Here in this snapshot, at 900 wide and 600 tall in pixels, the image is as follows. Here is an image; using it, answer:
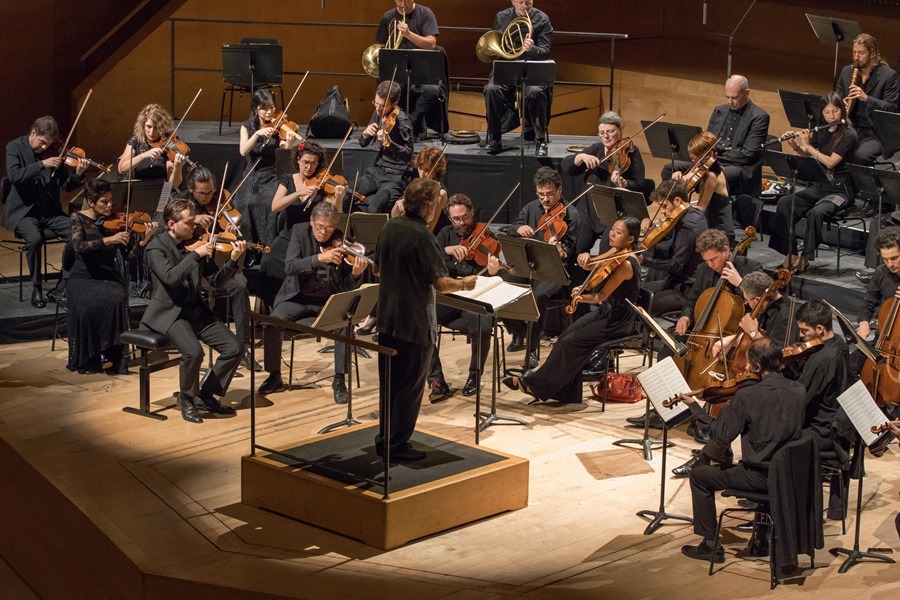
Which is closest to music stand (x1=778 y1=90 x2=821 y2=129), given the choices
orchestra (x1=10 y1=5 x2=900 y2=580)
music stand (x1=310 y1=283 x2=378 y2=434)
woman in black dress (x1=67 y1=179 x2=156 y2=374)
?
orchestra (x1=10 y1=5 x2=900 y2=580)

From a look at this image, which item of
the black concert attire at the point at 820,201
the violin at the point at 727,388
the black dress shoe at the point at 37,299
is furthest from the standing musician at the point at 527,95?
the violin at the point at 727,388

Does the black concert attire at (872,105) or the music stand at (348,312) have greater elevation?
the black concert attire at (872,105)

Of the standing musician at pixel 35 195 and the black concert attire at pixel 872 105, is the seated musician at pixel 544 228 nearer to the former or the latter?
the black concert attire at pixel 872 105

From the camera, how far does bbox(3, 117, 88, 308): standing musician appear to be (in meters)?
8.02

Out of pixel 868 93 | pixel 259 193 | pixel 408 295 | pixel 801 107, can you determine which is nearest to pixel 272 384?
pixel 259 193

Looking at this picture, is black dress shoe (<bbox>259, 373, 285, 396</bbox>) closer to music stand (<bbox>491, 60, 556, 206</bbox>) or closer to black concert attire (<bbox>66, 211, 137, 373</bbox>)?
black concert attire (<bbox>66, 211, 137, 373</bbox>)

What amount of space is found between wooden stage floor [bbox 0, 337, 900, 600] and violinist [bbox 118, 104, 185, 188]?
141 cm

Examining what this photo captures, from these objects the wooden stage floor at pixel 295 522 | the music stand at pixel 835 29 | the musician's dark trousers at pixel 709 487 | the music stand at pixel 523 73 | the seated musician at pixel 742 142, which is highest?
the music stand at pixel 835 29

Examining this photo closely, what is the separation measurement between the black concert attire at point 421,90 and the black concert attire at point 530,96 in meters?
0.39

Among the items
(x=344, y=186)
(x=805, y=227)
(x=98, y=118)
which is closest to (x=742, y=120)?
(x=805, y=227)

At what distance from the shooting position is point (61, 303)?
777cm

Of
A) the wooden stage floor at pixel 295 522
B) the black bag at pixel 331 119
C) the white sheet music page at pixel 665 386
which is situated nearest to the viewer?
the wooden stage floor at pixel 295 522

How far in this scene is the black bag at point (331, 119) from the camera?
385 inches

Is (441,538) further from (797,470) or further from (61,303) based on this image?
(61,303)
